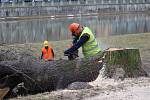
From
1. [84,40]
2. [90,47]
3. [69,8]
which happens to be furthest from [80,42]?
[69,8]

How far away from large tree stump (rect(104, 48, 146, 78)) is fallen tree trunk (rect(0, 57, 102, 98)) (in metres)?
0.25

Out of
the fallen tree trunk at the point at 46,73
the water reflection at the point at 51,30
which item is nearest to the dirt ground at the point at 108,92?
the fallen tree trunk at the point at 46,73

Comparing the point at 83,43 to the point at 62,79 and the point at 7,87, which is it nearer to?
the point at 62,79

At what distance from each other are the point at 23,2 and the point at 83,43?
190 ft

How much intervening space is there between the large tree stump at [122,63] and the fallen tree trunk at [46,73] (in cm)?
25

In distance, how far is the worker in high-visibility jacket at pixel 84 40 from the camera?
411 inches

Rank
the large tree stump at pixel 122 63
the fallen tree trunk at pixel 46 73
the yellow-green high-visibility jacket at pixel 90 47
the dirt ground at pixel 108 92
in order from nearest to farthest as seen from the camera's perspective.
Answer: the dirt ground at pixel 108 92
the fallen tree trunk at pixel 46 73
the large tree stump at pixel 122 63
the yellow-green high-visibility jacket at pixel 90 47

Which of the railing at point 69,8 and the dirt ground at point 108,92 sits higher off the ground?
the dirt ground at point 108,92

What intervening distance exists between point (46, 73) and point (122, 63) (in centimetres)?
173

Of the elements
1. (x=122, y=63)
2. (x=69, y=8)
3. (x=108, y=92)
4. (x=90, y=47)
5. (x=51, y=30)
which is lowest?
(x=51, y=30)

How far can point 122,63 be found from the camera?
10.2 m

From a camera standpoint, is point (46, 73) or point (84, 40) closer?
point (46, 73)

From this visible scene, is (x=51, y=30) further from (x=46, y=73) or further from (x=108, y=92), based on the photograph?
(x=108, y=92)

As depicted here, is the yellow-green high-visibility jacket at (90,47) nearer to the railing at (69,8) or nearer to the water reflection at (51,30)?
the water reflection at (51,30)
